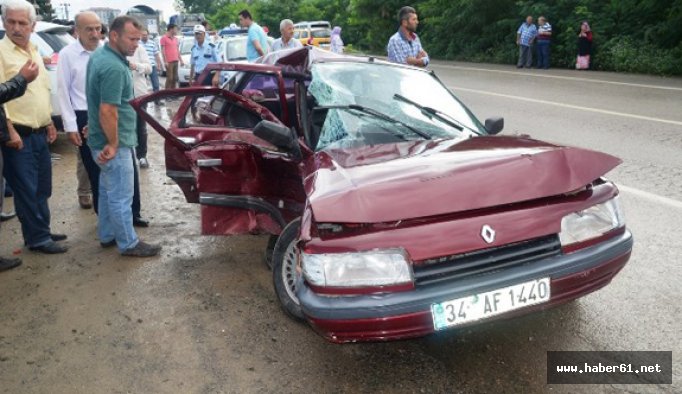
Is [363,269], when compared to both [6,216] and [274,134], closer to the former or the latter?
[274,134]

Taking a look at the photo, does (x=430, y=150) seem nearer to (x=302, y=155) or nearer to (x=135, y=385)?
(x=302, y=155)

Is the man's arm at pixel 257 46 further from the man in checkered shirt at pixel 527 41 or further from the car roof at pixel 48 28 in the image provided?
the man in checkered shirt at pixel 527 41

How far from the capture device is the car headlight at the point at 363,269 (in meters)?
2.34

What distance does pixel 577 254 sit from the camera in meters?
2.53

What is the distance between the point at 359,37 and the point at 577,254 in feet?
133

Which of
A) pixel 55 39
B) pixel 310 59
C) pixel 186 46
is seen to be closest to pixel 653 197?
pixel 310 59

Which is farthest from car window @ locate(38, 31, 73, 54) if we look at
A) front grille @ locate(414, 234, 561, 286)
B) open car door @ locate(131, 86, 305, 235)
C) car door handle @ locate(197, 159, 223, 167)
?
front grille @ locate(414, 234, 561, 286)

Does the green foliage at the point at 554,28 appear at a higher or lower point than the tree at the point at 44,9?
lower

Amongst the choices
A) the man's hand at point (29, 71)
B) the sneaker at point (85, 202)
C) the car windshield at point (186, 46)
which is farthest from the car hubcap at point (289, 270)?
the car windshield at point (186, 46)

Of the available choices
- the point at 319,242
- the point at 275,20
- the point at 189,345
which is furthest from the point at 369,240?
the point at 275,20

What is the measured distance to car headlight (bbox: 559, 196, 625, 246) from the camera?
253 cm

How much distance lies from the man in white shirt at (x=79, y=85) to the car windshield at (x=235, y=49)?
9.24 metres

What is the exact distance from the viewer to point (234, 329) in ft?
10.7

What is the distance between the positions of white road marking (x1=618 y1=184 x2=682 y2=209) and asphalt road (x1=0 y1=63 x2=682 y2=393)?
0.6 inches
